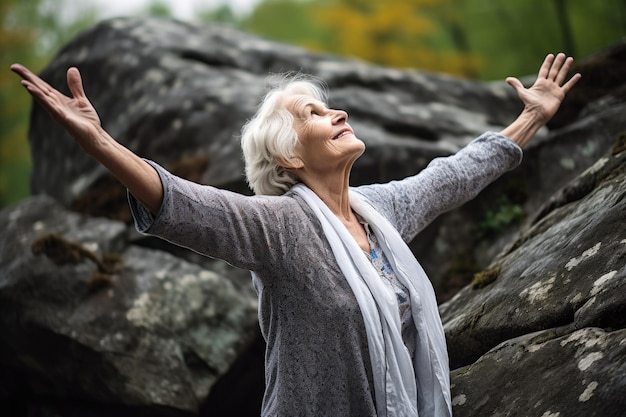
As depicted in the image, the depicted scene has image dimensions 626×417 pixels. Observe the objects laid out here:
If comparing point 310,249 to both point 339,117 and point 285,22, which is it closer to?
point 339,117

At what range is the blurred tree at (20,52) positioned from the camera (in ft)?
57.2

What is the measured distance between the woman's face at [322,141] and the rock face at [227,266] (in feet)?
3.61

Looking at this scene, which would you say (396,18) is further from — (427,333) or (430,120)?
(427,333)

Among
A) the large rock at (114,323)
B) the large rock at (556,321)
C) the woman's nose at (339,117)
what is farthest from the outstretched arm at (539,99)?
the large rock at (114,323)

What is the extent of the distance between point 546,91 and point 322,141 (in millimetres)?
1446

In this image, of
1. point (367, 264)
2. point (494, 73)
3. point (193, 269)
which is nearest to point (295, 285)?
point (367, 264)

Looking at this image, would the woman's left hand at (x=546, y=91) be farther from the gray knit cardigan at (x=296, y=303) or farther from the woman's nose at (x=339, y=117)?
the gray knit cardigan at (x=296, y=303)

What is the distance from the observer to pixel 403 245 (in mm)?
3252

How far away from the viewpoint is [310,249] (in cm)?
301

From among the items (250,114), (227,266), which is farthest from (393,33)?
(227,266)

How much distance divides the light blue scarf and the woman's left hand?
46.6 inches

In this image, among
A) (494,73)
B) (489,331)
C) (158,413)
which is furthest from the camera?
(494,73)

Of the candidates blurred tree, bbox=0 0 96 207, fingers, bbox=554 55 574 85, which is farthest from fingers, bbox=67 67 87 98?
blurred tree, bbox=0 0 96 207

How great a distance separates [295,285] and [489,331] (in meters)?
1.11
